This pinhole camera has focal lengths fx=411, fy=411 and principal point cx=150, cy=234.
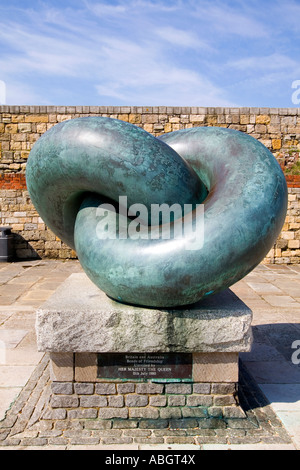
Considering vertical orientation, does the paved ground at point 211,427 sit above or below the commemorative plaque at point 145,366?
below

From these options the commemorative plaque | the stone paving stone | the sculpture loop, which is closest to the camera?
the sculpture loop

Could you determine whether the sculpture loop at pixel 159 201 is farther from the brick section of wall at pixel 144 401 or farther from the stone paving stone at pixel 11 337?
the stone paving stone at pixel 11 337

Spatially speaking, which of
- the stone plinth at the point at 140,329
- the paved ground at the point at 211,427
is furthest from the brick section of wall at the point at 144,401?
the stone plinth at the point at 140,329

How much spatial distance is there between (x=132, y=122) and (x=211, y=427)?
729 centimetres

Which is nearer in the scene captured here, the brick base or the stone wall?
the brick base

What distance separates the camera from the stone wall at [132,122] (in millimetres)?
8641

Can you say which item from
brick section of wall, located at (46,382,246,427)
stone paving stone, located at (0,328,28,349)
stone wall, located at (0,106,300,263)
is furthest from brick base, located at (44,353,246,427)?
stone wall, located at (0,106,300,263)

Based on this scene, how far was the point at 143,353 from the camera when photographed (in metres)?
2.43

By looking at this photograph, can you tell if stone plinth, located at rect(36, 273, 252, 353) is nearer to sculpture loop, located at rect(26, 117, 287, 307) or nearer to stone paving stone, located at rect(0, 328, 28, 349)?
sculpture loop, located at rect(26, 117, 287, 307)

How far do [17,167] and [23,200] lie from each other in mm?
727

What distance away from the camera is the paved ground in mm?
2191

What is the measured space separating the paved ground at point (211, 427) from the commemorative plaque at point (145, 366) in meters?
0.30

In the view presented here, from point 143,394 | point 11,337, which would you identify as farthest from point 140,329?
point 11,337

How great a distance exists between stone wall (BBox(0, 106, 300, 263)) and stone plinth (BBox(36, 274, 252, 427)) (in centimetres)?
654
